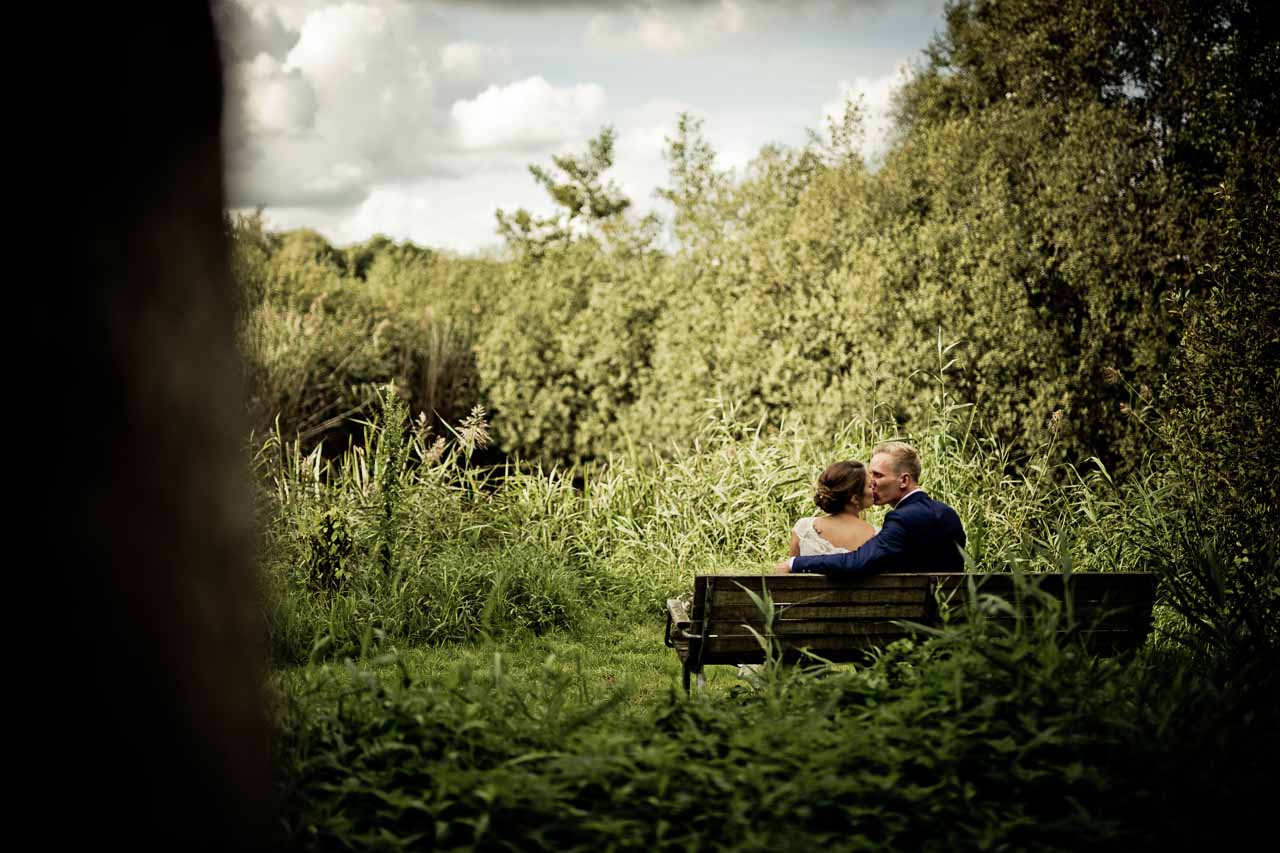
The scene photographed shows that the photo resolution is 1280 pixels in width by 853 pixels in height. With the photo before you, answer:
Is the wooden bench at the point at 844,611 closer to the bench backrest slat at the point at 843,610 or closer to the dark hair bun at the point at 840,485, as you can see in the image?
the bench backrest slat at the point at 843,610

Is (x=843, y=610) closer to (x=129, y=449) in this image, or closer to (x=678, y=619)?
(x=678, y=619)

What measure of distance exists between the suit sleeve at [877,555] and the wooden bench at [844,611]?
4.9 inches

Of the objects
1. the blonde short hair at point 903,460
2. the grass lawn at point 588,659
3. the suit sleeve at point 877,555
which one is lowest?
the grass lawn at point 588,659

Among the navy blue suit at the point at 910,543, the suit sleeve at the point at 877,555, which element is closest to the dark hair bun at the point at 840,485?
the navy blue suit at the point at 910,543

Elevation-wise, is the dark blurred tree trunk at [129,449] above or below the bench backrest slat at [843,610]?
above

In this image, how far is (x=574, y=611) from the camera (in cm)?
639

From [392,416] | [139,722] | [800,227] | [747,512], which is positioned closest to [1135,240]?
[800,227]

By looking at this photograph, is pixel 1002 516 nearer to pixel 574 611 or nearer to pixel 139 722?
pixel 574 611

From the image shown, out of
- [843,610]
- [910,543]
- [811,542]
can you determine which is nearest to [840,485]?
[811,542]

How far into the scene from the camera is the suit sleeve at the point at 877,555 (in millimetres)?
4230

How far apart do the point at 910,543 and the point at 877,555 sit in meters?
0.18

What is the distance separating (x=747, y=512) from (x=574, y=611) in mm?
1552

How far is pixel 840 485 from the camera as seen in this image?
5184 millimetres

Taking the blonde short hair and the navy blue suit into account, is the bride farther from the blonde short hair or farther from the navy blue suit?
the navy blue suit
